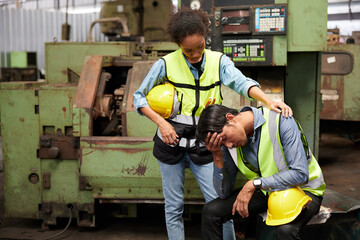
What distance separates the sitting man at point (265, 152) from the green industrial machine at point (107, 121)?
0.98m

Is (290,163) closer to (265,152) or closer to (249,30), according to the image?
(265,152)

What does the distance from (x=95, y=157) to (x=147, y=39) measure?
3.32m

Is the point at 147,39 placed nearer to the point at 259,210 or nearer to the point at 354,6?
the point at 259,210

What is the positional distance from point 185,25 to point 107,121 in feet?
4.51

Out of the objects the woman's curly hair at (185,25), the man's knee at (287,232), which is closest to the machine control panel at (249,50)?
the woman's curly hair at (185,25)

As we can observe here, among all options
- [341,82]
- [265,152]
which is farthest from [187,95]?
[341,82]

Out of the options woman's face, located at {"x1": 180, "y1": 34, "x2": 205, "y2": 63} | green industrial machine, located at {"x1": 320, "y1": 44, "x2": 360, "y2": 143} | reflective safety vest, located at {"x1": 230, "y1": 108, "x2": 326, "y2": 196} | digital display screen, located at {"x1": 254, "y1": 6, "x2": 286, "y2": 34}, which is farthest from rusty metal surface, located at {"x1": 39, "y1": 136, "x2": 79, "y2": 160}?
green industrial machine, located at {"x1": 320, "y1": 44, "x2": 360, "y2": 143}

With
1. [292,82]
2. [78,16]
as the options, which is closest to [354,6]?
[78,16]

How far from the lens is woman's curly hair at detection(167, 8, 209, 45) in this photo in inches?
92.2

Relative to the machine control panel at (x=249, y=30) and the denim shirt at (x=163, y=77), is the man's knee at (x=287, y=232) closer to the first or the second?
the denim shirt at (x=163, y=77)

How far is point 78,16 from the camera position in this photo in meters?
13.6

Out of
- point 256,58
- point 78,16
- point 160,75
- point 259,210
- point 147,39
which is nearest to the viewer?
point 259,210

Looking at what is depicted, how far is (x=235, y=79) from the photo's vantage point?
96.4 inches

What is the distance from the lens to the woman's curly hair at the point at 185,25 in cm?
234
